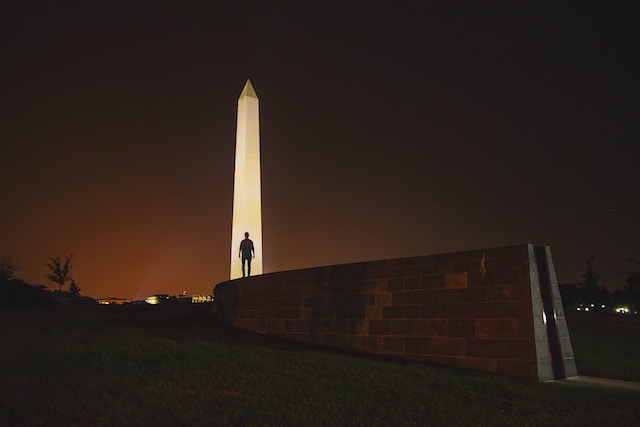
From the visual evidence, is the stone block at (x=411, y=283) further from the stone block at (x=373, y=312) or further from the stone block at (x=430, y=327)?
the stone block at (x=373, y=312)

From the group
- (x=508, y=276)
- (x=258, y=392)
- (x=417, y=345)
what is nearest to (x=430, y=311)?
(x=417, y=345)

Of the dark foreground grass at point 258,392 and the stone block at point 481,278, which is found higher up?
the stone block at point 481,278

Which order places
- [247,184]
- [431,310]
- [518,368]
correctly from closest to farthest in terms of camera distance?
[518,368]
[431,310]
[247,184]

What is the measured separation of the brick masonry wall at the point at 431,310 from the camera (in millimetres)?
10039

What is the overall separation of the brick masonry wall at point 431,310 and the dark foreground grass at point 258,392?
28.1 inches

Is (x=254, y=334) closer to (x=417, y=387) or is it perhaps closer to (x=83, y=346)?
(x=83, y=346)

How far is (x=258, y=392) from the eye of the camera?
8.02 meters

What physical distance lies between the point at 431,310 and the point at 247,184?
19.3 meters

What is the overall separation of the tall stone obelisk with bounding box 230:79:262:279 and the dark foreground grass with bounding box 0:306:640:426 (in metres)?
17.7

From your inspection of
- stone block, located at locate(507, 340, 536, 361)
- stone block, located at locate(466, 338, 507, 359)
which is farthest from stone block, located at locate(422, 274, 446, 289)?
stone block, located at locate(507, 340, 536, 361)

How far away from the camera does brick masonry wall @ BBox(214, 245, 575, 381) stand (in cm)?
1004

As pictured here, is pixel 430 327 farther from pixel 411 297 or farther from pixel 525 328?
pixel 525 328

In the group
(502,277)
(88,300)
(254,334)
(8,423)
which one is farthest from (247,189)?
(8,423)

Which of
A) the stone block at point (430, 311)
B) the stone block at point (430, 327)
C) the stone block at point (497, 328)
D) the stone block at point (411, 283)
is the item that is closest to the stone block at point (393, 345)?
the stone block at point (430, 327)
